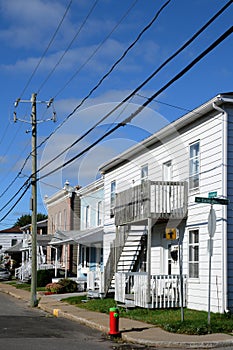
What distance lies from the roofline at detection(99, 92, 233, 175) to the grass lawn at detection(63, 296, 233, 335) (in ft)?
21.4

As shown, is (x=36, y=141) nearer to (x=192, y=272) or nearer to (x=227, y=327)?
(x=192, y=272)

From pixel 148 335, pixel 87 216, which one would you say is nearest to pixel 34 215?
pixel 148 335

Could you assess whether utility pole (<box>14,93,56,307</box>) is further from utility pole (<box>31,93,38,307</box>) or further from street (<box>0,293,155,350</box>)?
street (<box>0,293,155,350</box>)

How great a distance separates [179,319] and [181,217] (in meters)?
4.83

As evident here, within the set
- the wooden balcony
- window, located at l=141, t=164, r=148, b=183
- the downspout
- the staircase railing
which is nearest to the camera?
the downspout

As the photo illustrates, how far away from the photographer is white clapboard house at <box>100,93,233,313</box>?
18.7 m

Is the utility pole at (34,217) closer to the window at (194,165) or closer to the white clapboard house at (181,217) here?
the white clapboard house at (181,217)

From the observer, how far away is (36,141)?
27609mm

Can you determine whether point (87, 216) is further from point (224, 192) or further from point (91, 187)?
point (224, 192)

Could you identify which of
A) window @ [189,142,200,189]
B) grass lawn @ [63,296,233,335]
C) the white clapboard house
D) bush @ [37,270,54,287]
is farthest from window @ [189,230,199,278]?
bush @ [37,270,54,287]

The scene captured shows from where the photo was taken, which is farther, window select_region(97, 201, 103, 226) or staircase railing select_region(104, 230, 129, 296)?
window select_region(97, 201, 103, 226)

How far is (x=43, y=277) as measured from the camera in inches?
1548

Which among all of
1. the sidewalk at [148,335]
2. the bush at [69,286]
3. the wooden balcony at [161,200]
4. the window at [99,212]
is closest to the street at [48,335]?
the sidewalk at [148,335]

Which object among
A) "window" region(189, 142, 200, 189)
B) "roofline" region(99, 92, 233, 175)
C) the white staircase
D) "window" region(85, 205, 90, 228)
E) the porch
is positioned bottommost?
the porch
